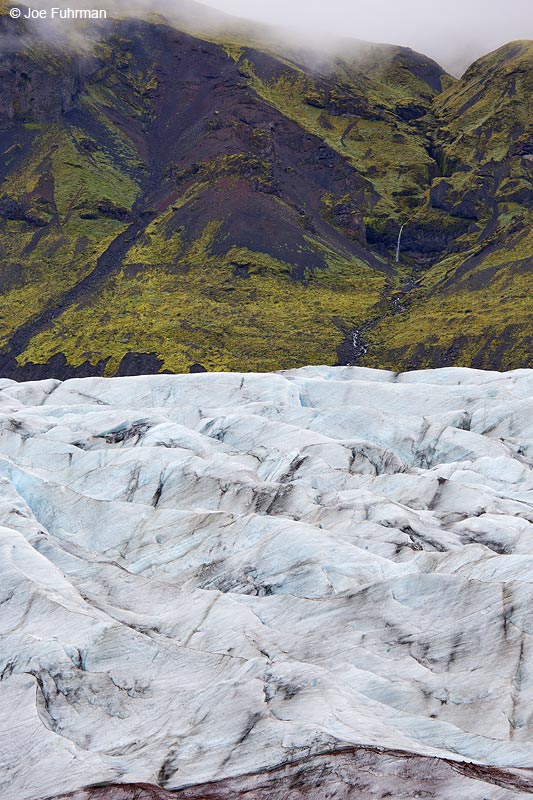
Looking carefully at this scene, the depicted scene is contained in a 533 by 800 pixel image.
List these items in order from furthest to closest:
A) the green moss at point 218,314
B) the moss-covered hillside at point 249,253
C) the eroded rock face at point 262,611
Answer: the moss-covered hillside at point 249,253 → the green moss at point 218,314 → the eroded rock face at point 262,611

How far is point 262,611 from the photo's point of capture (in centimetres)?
3434

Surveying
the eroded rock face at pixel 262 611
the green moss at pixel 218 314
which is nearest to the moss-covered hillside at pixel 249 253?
the green moss at pixel 218 314

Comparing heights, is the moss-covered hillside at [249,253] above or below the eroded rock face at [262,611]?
below

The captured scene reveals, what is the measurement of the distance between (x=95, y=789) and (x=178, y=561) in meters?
18.2

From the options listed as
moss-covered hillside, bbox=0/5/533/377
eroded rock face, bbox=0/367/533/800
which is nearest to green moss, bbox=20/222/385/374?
moss-covered hillside, bbox=0/5/533/377

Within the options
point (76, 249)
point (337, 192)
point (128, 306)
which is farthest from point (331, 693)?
point (337, 192)

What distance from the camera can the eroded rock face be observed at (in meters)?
24.5

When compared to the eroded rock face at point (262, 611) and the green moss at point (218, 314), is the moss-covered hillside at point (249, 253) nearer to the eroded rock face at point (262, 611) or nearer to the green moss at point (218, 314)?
the green moss at point (218, 314)

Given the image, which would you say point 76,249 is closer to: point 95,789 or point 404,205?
point 404,205

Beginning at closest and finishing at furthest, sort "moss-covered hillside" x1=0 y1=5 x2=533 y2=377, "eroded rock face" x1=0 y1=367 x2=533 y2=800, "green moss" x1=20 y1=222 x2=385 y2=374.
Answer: "eroded rock face" x1=0 y1=367 x2=533 y2=800
"green moss" x1=20 y1=222 x2=385 y2=374
"moss-covered hillside" x1=0 y1=5 x2=533 y2=377

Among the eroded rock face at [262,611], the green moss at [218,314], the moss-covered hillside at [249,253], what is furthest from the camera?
the moss-covered hillside at [249,253]

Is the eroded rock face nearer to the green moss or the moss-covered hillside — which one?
the green moss

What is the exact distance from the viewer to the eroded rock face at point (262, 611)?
80.2ft

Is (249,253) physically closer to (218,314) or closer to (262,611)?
(218,314)
